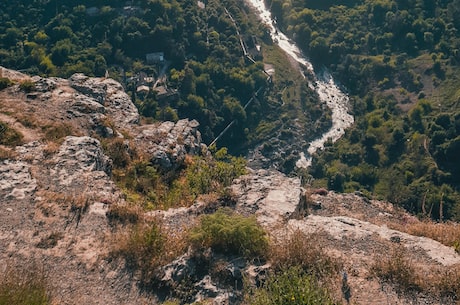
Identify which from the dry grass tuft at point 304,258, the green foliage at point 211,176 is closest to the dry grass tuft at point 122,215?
the green foliage at point 211,176

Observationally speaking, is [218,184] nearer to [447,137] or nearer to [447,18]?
[447,137]

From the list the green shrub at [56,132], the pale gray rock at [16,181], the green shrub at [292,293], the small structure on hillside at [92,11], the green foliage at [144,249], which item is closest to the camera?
the green shrub at [292,293]

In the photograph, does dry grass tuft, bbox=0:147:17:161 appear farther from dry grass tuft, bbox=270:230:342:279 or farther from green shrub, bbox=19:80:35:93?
dry grass tuft, bbox=270:230:342:279

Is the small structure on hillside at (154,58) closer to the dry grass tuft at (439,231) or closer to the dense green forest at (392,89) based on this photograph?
the dense green forest at (392,89)

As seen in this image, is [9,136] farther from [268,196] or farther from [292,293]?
[292,293]

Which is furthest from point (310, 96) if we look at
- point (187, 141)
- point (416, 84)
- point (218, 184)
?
point (218, 184)

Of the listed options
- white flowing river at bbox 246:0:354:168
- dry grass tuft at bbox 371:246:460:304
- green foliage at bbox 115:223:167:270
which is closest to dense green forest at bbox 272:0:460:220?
white flowing river at bbox 246:0:354:168

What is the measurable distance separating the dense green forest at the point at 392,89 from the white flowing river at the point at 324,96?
62.8 inches

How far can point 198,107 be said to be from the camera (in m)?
71.8

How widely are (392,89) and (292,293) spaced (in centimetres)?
6987

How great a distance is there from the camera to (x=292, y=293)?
14812 millimetres

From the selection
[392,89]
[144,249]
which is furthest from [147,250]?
[392,89]

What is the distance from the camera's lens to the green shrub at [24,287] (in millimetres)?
15352

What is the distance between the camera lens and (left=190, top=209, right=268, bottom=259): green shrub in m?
19.2
